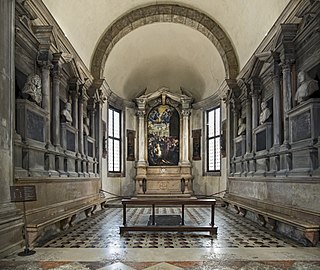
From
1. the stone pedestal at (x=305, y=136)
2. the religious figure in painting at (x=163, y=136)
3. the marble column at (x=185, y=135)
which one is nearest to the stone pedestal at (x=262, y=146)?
the stone pedestal at (x=305, y=136)

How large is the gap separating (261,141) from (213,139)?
7511mm

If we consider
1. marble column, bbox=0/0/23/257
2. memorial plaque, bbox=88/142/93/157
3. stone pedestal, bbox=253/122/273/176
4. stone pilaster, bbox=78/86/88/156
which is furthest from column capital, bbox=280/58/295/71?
memorial plaque, bbox=88/142/93/157

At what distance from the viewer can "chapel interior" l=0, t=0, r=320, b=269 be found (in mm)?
5984

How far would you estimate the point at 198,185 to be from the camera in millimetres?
17906

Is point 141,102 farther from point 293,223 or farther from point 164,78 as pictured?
point 293,223

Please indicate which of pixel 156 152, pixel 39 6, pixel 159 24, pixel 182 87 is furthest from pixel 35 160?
pixel 182 87

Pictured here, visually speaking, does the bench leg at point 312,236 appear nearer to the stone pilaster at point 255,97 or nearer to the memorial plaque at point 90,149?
the stone pilaster at point 255,97

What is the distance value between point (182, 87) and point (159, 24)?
16.7 feet

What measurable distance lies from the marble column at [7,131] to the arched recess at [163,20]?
7.80 metres

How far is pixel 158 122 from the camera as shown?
18.5m

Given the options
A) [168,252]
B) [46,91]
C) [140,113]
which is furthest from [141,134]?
[168,252]

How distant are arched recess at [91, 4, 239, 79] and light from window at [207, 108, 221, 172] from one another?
3893 mm

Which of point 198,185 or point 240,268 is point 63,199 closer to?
point 240,268

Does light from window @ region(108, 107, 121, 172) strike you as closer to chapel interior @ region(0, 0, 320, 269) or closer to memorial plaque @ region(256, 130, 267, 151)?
chapel interior @ region(0, 0, 320, 269)
